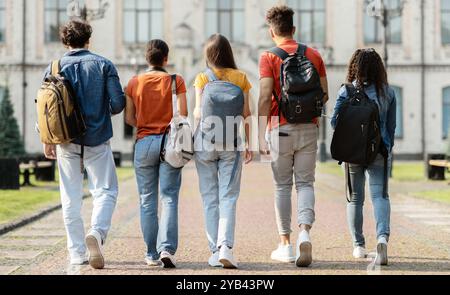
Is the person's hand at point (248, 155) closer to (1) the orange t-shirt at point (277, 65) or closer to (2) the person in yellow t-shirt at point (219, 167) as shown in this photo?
(2) the person in yellow t-shirt at point (219, 167)

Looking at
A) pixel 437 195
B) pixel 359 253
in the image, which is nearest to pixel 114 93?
pixel 359 253

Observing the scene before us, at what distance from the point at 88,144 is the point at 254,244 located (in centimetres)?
234

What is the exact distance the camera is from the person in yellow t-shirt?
283 inches

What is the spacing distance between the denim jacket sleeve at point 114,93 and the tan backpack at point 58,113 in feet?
0.97

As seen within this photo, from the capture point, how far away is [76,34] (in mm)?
7422

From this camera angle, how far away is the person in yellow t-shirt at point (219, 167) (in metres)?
7.19

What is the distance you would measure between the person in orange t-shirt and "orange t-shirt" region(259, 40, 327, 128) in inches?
28.5

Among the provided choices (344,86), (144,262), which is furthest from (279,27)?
(144,262)

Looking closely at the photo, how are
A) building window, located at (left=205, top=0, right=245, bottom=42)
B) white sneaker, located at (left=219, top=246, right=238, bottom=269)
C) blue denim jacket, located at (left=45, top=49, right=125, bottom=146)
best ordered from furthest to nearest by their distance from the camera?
building window, located at (left=205, top=0, right=245, bottom=42) < blue denim jacket, located at (left=45, top=49, right=125, bottom=146) < white sneaker, located at (left=219, top=246, right=238, bottom=269)

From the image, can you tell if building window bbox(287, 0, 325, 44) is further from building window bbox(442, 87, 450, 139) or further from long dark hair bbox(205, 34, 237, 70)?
long dark hair bbox(205, 34, 237, 70)

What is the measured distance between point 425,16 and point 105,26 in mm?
15025

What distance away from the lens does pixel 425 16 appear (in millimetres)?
39688

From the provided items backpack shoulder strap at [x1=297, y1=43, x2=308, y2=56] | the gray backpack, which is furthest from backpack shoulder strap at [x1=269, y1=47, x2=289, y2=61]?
the gray backpack

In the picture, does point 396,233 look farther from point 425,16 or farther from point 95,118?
point 425,16
